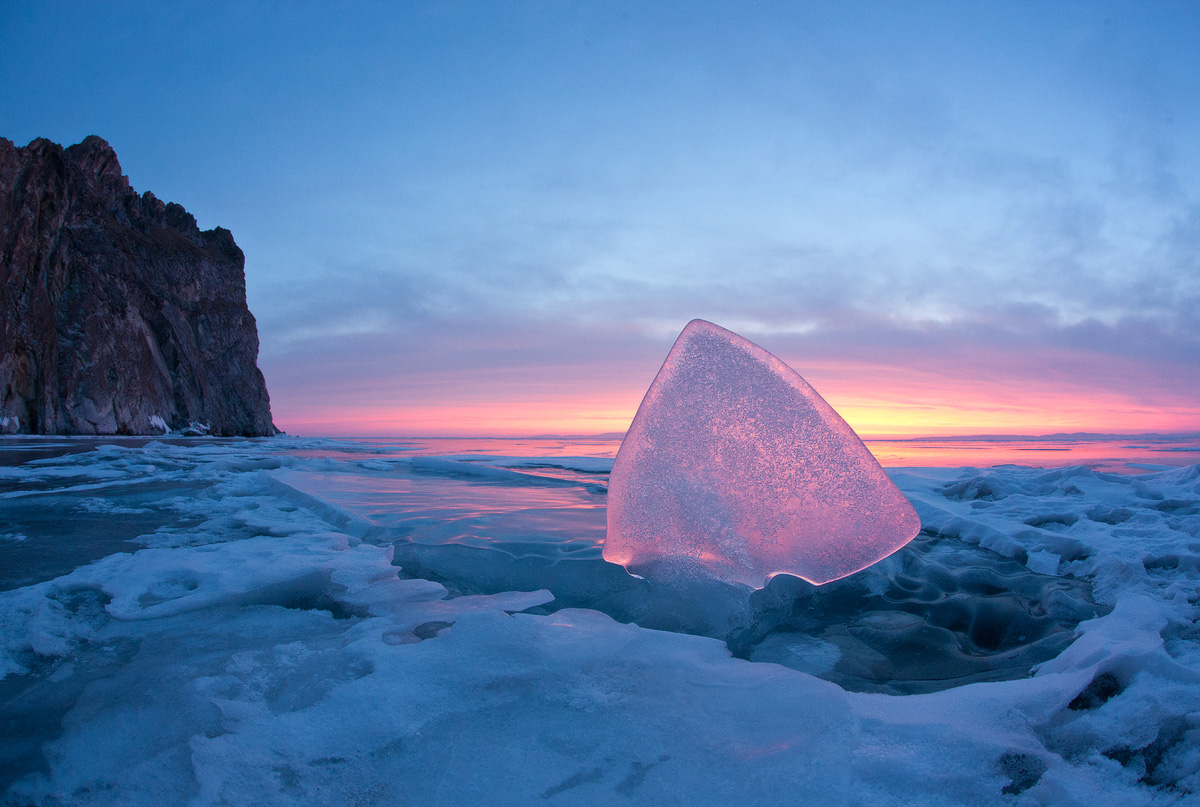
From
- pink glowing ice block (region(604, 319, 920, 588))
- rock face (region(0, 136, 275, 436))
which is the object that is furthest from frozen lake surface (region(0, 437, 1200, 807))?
rock face (region(0, 136, 275, 436))

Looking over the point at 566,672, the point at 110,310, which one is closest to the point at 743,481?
the point at 566,672

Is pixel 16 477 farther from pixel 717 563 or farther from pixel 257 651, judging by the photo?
pixel 717 563

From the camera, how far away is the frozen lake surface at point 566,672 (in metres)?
1.34

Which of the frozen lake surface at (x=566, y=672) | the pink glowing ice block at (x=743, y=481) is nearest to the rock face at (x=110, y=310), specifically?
the frozen lake surface at (x=566, y=672)

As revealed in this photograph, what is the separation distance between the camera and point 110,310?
32000 mm

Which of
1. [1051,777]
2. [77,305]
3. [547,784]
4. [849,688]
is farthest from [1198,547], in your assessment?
[77,305]

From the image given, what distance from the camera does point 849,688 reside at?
2.01 m

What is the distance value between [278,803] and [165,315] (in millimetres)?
48370

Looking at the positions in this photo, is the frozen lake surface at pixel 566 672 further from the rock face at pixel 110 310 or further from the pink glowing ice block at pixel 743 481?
the rock face at pixel 110 310

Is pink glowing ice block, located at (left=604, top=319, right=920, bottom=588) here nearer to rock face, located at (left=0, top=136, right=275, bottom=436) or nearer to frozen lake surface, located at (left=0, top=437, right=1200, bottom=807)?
frozen lake surface, located at (left=0, top=437, right=1200, bottom=807)

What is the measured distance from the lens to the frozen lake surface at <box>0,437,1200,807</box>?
134 centimetres

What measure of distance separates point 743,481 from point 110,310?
41457 millimetres

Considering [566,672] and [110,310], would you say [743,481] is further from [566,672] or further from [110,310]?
[110,310]

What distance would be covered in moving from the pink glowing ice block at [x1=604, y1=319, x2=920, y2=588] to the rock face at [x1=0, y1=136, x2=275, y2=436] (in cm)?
3367
